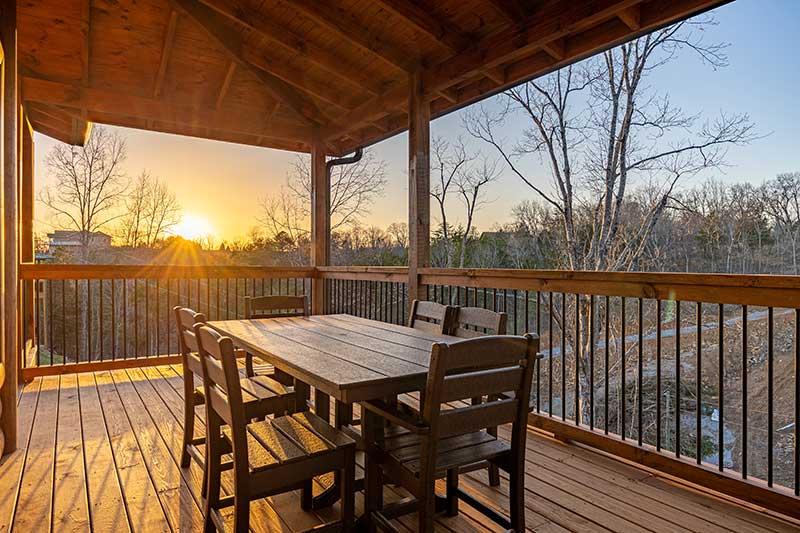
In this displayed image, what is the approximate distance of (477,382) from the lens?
1.58 m

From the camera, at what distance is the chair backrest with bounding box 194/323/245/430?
1568 mm

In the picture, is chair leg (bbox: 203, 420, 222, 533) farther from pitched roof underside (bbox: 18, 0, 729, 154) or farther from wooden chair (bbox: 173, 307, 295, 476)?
pitched roof underside (bbox: 18, 0, 729, 154)

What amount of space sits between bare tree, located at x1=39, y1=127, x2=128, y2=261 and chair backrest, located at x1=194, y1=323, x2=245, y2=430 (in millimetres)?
9611

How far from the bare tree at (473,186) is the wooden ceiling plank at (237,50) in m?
5.08

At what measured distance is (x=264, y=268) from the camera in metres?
5.55

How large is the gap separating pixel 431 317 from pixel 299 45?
305 centimetres

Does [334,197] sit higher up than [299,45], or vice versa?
[299,45]

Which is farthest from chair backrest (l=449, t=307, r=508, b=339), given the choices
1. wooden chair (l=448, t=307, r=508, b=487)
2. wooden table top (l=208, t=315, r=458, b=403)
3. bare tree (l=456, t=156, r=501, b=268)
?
bare tree (l=456, t=156, r=501, b=268)

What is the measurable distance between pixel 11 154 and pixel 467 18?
10.7ft

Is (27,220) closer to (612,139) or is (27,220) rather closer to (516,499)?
(516,499)

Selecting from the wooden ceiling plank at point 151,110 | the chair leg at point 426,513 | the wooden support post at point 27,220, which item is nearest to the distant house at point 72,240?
the wooden support post at point 27,220

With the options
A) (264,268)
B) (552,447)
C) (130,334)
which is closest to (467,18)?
(552,447)

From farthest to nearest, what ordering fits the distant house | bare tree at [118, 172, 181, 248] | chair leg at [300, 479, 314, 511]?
bare tree at [118, 172, 181, 248] → the distant house → chair leg at [300, 479, 314, 511]

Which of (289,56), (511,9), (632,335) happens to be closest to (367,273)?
(289,56)
